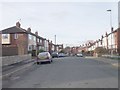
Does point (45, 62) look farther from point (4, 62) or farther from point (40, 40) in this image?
point (40, 40)

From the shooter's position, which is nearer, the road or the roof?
the road

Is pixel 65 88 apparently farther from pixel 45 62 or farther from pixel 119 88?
pixel 45 62

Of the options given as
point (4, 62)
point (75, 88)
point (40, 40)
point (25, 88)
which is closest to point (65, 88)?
point (75, 88)

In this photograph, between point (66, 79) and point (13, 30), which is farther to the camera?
point (13, 30)

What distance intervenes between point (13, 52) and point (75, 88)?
5249cm

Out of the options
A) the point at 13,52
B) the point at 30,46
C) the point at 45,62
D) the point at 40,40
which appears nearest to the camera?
the point at 45,62

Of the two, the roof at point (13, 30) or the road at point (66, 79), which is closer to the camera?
the road at point (66, 79)

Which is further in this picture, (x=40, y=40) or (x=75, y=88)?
(x=40, y=40)

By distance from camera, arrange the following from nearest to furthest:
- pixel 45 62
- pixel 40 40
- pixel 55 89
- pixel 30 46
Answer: pixel 55 89
pixel 45 62
pixel 30 46
pixel 40 40

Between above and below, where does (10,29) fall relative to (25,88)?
above

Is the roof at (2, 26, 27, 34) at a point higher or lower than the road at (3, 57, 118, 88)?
higher

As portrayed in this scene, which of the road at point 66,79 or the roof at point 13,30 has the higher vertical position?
the roof at point 13,30

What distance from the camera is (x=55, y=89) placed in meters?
13.3

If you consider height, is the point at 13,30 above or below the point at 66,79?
above
